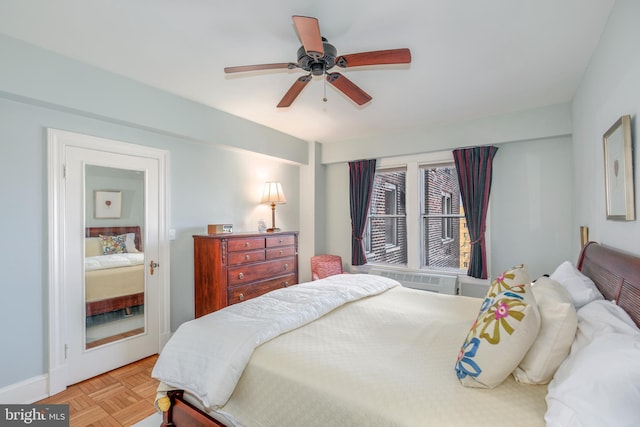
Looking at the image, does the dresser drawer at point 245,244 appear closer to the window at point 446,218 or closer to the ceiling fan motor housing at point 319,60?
the ceiling fan motor housing at point 319,60

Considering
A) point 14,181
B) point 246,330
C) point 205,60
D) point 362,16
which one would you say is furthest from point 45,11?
point 246,330

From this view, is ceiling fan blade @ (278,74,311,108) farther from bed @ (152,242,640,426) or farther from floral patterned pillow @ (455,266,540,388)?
floral patterned pillow @ (455,266,540,388)

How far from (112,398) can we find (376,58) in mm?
3161

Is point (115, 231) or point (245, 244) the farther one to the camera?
point (245, 244)

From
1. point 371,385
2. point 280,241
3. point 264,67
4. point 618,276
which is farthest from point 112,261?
point 618,276

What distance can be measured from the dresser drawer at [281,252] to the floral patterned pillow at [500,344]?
109 inches

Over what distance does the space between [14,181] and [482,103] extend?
425 centimetres

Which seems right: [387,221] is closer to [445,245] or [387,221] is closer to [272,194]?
[445,245]

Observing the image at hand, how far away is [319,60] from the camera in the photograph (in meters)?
2.00

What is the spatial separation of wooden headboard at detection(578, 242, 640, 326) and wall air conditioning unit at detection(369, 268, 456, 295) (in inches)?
73.4

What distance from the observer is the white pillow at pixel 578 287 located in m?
1.56

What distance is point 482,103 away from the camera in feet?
10.8

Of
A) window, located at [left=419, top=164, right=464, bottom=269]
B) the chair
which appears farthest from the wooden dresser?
window, located at [left=419, top=164, right=464, bottom=269]

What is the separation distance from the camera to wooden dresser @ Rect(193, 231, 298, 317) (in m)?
3.24
